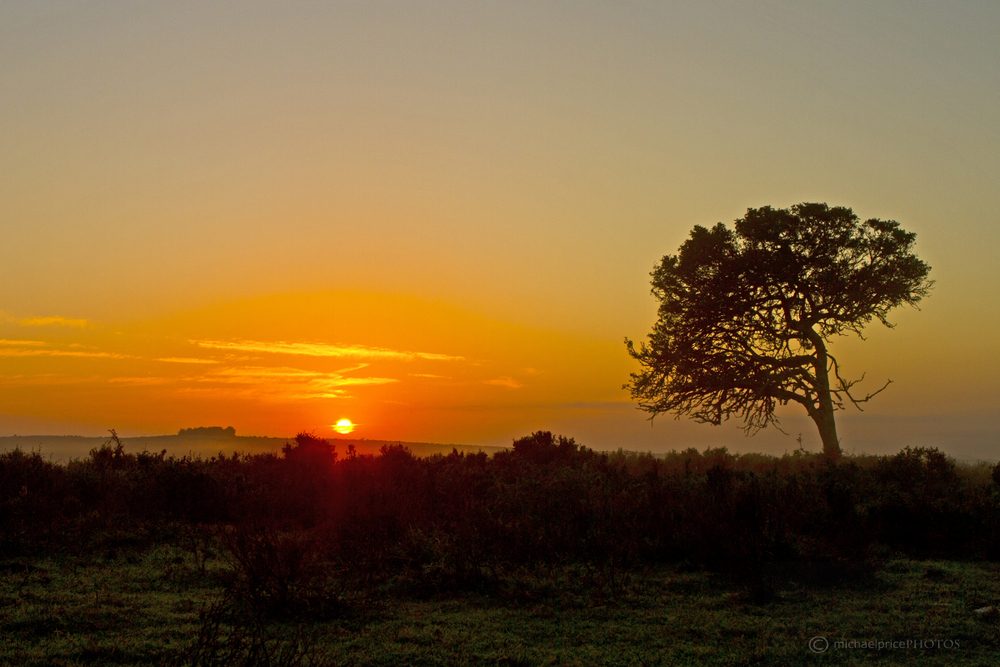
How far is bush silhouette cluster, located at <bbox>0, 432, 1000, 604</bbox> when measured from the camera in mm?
10070

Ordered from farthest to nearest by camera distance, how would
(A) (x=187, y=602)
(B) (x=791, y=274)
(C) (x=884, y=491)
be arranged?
(B) (x=791, y=274) → (C) (x=884, y=491) → (A) (x=187, y=602)

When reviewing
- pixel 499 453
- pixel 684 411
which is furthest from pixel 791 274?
pixel 499 453

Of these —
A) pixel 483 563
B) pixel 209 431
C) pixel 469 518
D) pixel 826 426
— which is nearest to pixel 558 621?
pixel 483 563

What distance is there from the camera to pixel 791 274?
26.4m

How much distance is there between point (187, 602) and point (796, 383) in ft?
76.9

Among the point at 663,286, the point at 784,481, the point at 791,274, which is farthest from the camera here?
the point at 663,286

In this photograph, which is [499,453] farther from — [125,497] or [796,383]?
[796,383]

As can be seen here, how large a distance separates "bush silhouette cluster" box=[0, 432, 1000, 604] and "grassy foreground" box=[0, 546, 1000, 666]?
1.73ft

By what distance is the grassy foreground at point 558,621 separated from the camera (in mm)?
7020

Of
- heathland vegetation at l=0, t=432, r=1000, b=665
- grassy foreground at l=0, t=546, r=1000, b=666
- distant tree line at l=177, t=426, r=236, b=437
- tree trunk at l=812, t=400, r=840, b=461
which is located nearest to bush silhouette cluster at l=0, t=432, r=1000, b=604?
heathland vegetation at l=0, t=432, r=1000, b=665

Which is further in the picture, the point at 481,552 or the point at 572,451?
the point at 572,451

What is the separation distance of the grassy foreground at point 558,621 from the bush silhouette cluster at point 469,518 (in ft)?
1.73

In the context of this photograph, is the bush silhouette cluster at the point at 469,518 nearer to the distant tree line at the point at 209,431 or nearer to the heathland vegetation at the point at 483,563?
the heathland vegetation at the point at 483,563

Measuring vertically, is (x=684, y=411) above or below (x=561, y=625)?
above
